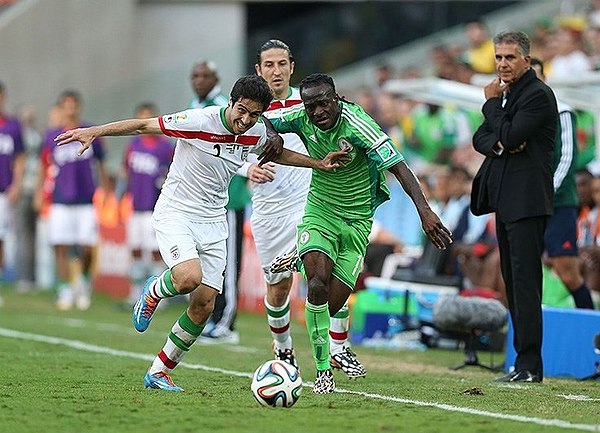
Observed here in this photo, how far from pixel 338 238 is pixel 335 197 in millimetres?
290

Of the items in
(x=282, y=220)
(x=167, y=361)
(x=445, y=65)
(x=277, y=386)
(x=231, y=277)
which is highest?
(x=445, y=65)

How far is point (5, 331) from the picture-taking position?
46.9ft

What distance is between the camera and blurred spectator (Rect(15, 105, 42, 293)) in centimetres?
2291

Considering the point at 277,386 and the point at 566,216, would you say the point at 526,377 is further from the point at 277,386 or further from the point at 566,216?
the point at 277,386

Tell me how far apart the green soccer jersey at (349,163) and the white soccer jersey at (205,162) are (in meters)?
0.30

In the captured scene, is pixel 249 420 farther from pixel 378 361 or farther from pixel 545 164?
pixel 378 361

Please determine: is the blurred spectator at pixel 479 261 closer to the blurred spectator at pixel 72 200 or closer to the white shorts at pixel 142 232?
the white shorts at pixel 142 232

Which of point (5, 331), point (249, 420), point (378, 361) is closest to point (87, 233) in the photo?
point (5, 331)

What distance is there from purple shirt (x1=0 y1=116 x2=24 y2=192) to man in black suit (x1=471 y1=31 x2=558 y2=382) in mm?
10258

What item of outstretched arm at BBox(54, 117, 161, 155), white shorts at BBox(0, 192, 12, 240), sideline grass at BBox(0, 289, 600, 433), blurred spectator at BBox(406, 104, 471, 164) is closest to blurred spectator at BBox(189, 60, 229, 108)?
sideline grass at BBox(0, 289, 600, 433)

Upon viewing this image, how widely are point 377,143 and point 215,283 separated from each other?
1431 mm

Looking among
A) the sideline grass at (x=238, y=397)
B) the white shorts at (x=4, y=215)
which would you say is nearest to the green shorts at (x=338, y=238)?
the sideline grass at (x=238, y=397)

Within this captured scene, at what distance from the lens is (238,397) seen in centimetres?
873

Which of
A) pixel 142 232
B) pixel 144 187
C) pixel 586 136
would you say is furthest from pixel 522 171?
pixel 142 232
